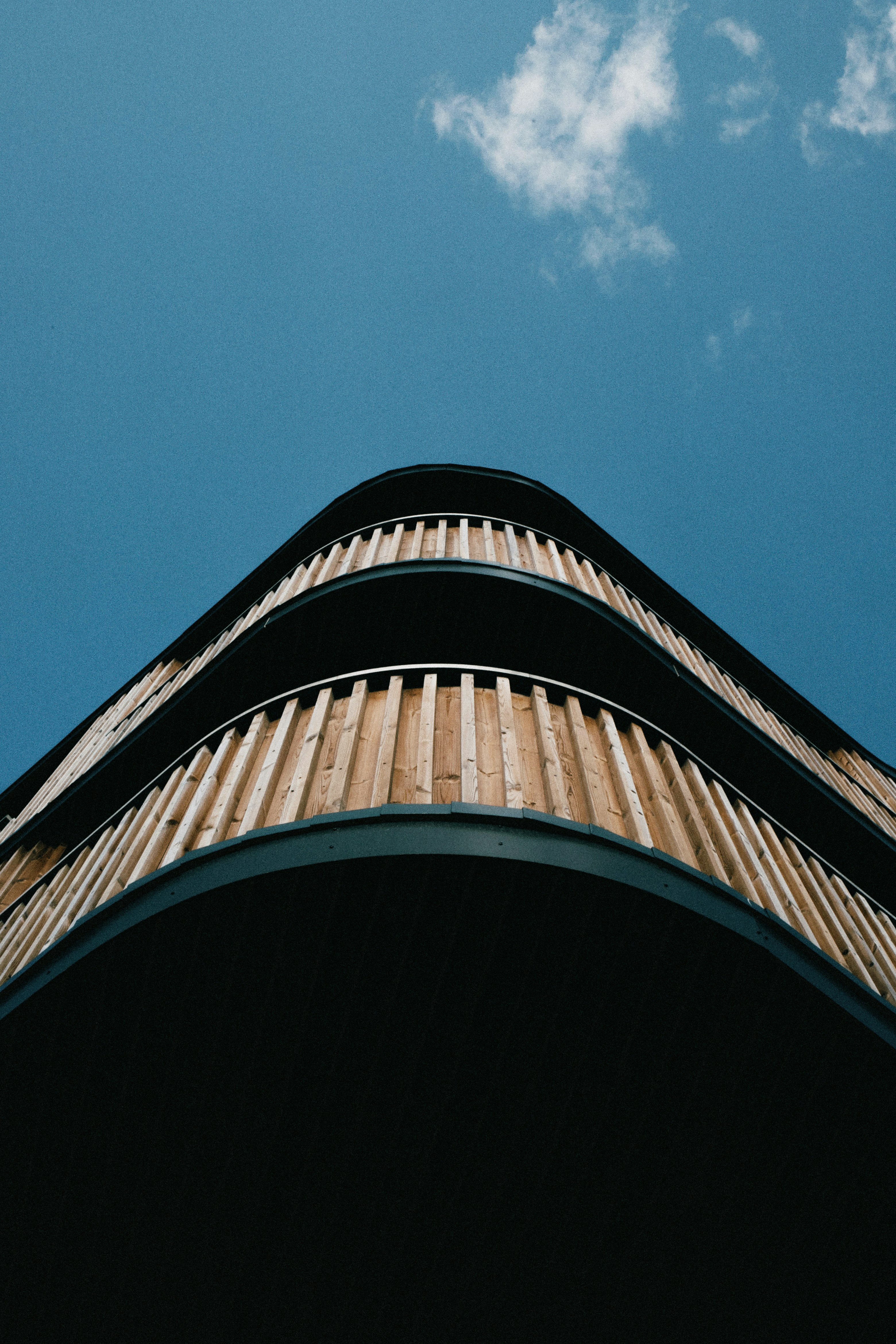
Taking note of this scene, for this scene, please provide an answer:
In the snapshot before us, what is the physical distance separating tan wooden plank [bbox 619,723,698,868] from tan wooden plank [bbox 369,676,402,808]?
1202 millimetres

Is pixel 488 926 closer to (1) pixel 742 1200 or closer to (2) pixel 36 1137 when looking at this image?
(1) pixel 742 1200

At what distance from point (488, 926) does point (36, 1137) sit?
93.8 inches

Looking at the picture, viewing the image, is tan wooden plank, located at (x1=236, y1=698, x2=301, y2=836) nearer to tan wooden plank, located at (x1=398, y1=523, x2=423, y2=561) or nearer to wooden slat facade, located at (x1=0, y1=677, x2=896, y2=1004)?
wooden slat facade, located at (x1=0, y1=677, x2=896, y2=1004)

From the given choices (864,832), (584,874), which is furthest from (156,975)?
(864,832)

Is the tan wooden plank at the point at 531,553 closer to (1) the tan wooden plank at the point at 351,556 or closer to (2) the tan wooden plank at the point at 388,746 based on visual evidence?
(1) the tan wooden plank at the point at 351,556

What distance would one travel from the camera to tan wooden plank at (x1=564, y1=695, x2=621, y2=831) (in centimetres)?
384

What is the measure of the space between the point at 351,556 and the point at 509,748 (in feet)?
14.5

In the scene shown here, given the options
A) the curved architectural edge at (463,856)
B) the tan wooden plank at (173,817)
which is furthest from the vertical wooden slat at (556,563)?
the curved architectural edge at (463,856)

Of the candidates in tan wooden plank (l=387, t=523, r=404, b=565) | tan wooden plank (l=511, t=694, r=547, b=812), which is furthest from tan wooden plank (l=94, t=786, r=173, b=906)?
tan wooden plank (l=387, t=523, r=404, b=565)

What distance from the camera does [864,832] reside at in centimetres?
741

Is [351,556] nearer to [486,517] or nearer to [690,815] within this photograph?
[486,517]

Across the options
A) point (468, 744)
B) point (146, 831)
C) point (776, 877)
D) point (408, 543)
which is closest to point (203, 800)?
point (146, 831)

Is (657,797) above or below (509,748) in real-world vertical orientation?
above

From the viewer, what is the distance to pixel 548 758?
405cm
